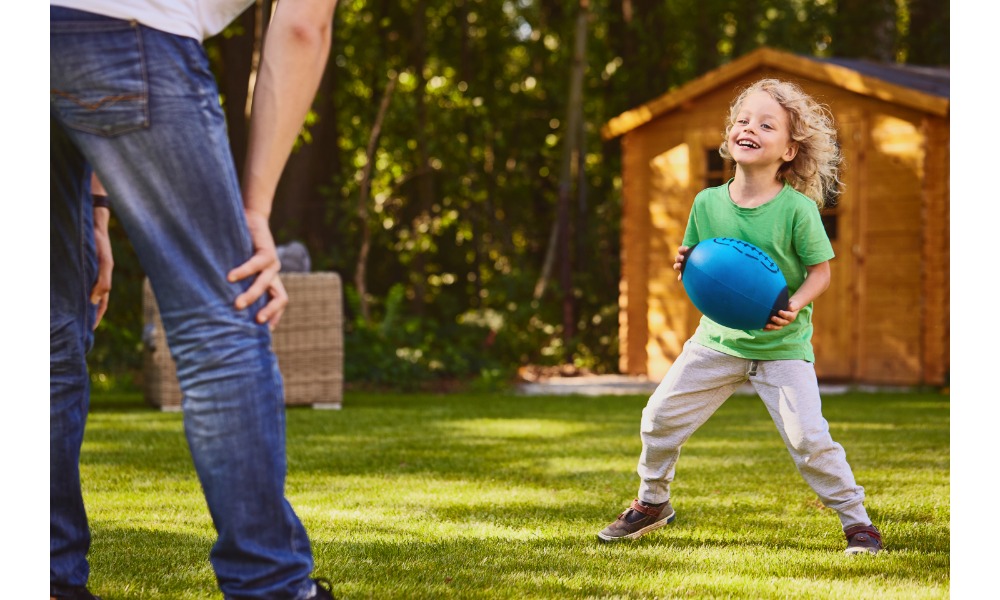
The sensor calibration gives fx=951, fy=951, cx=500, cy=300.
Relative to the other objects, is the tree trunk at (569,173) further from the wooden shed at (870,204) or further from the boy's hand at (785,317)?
the boy's hand at (785,317)

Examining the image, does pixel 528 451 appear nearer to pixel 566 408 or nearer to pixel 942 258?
pixel 566 408

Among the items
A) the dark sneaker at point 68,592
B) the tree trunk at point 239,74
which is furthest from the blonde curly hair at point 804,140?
the tree trunk at point 239,74

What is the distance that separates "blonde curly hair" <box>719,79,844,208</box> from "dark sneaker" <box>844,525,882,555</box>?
1097 mm

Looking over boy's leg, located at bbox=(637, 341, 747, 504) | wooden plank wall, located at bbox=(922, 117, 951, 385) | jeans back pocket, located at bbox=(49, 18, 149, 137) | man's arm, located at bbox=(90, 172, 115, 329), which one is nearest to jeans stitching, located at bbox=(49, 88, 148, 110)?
jeans back pocket, located at bbox=(49, 18, 149, 137)

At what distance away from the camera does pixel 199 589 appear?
2.33 meters

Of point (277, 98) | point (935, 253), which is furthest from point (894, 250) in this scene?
point (277, 98)

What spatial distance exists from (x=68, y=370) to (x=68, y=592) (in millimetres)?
485

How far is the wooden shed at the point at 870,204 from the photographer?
920cm

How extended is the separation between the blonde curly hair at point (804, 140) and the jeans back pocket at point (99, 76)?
201 cm

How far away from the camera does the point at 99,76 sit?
1633mm

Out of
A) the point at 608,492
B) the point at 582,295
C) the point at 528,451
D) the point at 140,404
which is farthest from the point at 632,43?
the point at 608,492

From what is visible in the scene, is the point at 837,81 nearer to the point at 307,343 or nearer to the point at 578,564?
the point at 307,343

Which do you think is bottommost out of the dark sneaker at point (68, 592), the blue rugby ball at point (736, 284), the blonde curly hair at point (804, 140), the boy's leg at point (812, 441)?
the dark sneaker at point (68, 592)
